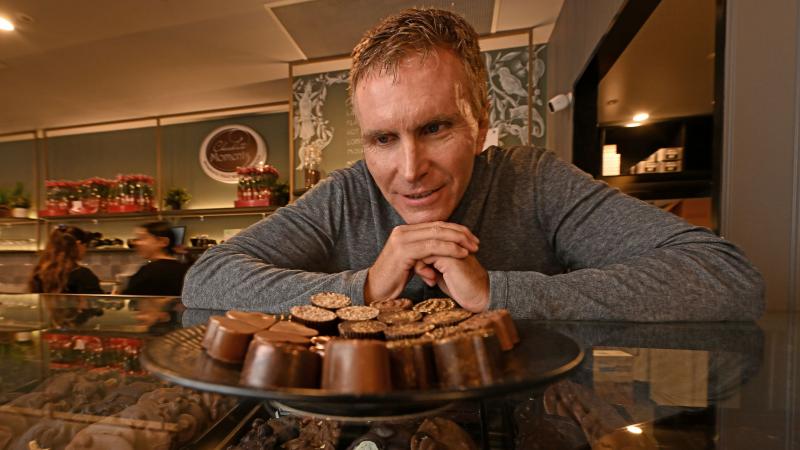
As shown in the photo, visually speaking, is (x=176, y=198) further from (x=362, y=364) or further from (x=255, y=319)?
(x=362, y=364)

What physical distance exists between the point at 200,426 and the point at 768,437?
52 cm

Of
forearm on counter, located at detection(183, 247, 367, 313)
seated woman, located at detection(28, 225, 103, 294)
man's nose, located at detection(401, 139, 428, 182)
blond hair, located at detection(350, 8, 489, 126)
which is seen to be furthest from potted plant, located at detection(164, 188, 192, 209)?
man's nose, located at detection(401, 139, 428, 182)

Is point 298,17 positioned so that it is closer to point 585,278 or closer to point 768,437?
point 585,278

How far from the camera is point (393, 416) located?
362mm

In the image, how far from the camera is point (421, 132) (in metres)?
0.83

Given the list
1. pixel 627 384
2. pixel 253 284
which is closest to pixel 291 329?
pixel 627 384

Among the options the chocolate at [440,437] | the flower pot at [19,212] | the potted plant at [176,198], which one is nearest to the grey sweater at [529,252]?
the chocolate at [440,437]

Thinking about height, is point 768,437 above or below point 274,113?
below

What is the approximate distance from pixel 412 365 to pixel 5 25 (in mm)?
3643

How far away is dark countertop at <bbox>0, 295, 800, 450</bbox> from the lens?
0.37 m

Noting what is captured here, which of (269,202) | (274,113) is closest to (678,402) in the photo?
(269,202)

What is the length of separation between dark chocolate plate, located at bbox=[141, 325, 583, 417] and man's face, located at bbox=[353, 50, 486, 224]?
1.58 feet

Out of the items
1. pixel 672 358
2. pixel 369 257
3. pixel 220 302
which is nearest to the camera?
pixel 672 358

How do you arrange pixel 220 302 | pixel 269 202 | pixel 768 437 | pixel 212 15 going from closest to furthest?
pixel 768 437 → pixel 220 302 → pixel 212 15 → pixel 269 202
